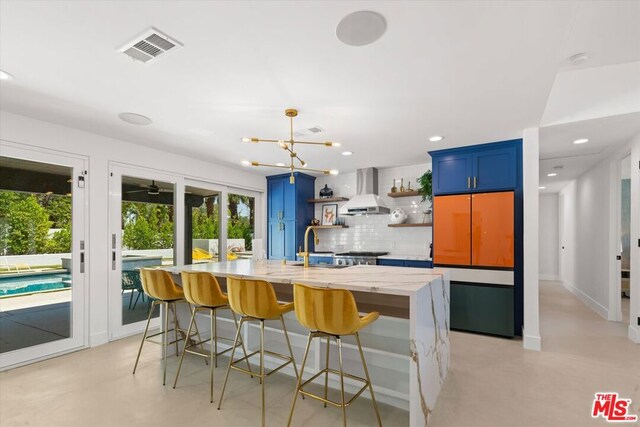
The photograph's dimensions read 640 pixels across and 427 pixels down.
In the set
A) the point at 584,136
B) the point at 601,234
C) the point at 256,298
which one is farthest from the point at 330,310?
the point at 601,234

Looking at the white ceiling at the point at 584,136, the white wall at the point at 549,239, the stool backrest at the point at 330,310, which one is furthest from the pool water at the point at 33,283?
the white wall at the point at 549,239

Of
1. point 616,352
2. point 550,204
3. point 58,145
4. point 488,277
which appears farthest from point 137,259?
point 550,204

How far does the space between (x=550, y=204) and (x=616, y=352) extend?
6.17 metres

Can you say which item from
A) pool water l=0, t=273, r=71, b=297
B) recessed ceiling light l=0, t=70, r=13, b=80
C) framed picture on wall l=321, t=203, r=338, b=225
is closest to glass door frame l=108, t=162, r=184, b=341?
pool water l=0, t=273, r=71, b=297

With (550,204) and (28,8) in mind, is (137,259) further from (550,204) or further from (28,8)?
(550,204)

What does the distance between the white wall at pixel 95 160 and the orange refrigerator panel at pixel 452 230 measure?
13.0 ft

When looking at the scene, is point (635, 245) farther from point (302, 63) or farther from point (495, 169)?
point (302, 63)

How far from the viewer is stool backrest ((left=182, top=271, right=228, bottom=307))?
2.66 meters

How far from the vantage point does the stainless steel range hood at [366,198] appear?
541 cm

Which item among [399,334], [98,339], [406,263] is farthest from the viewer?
[406,263]

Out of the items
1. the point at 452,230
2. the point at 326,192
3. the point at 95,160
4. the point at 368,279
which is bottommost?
the point at 368,279

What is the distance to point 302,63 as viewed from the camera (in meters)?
2.25

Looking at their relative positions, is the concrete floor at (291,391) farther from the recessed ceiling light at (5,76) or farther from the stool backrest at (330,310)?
the recessed ceiling light at (5,76)

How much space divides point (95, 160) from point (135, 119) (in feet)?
3.19
